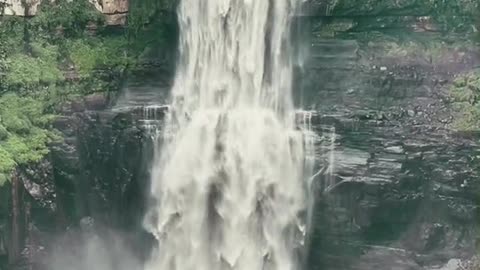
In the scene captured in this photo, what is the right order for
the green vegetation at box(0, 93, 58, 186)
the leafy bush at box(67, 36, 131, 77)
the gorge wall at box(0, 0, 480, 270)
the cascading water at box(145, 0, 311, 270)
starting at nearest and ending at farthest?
the gorge wall at box(0, 0, 480, 270)
the cascading water at box(145, 0, 311, 270)
the green vegetation at box(0, 93, 58, 186)
the leafy bush at box(67, 36, 131, 77)

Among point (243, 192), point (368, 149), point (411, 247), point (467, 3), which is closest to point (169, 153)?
point (243, 192)

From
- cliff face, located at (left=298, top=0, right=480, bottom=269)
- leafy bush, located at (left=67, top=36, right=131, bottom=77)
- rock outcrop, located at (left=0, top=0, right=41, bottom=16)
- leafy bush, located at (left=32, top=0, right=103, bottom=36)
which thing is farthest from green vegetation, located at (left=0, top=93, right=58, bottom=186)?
cliff face, located at (left=298, top=0, right=480, bottom=269)

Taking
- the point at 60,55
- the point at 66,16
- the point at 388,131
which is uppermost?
the point at 66,16

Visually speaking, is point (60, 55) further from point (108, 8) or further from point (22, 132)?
point (22, 132)

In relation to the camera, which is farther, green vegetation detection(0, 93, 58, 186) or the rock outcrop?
the rock outcrop

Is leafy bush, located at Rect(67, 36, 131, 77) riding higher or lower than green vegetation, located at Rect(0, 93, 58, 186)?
higher

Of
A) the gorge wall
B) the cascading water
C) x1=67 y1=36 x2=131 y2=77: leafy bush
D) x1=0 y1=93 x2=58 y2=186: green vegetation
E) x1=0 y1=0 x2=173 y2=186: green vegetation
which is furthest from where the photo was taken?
x1=67 y1=36 x2=131 y2=77: leafy bush

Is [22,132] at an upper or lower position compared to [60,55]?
lower

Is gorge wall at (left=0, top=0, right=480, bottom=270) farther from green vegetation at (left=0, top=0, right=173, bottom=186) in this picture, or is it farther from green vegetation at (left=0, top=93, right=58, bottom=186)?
green vegetation at (left=0, top=0, right=173, bottom=186)

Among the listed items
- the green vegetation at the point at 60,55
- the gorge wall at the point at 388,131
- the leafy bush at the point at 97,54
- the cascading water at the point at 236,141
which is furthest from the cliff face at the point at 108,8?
the gorge wall at the point at 388,131

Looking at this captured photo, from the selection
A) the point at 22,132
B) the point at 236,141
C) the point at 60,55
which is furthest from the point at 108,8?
the point at 236,141
